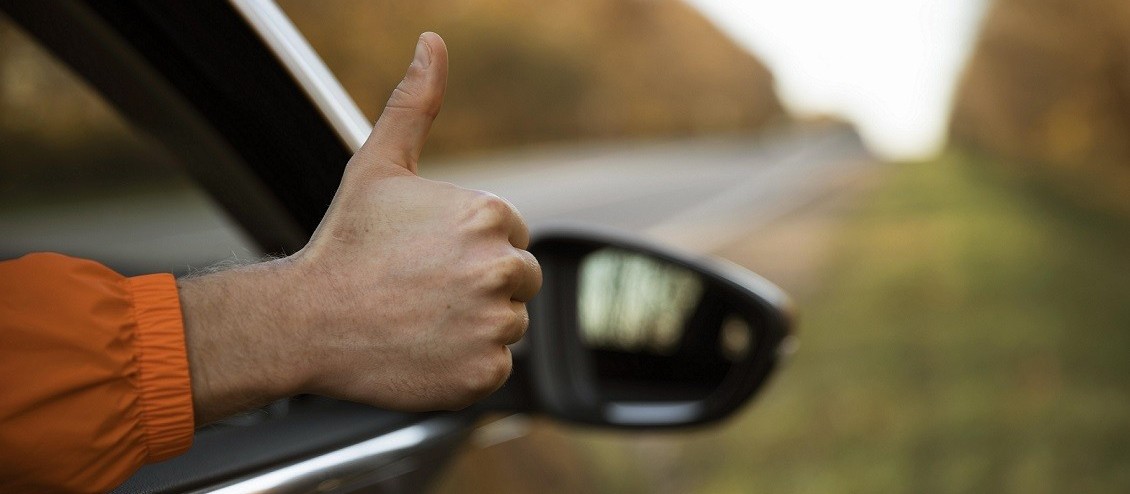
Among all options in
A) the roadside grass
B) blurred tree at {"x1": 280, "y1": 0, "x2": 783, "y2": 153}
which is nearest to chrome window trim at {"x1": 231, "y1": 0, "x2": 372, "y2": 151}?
the roadside grass

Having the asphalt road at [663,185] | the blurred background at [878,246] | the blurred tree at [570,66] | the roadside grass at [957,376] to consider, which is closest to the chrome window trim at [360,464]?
the blurred background at [878,246]

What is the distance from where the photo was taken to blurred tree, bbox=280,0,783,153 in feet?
78.9

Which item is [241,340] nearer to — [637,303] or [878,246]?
[637,303]

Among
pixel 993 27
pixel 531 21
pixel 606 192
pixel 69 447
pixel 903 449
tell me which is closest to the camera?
pixel 69 447

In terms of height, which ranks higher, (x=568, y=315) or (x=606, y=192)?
(x=606, y=192)

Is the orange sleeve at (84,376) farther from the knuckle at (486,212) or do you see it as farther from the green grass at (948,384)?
the green grass at (948,384)

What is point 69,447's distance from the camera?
104 centimetres

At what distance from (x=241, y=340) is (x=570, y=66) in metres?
53.1

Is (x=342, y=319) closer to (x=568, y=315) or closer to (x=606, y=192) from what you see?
(x=568, y=315)

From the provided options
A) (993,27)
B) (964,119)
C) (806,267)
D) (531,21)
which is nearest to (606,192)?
(964,119)

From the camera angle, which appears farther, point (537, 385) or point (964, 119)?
point (964, 119)

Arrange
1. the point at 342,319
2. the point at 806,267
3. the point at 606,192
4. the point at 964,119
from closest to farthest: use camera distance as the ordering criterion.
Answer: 1. the point at 342,319
2. the point at 806,267
3. the point at 964,119
4. the point at 606,192

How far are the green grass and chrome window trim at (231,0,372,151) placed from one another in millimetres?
2157

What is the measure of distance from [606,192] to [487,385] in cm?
2805
